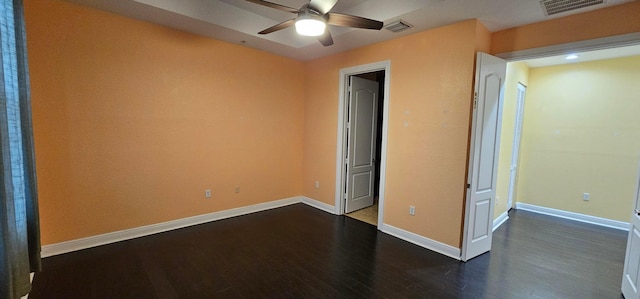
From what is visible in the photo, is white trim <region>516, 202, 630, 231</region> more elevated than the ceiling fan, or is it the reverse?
the ceiling fan

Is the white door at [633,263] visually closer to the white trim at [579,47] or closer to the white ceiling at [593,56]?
the white trim at [579,47]

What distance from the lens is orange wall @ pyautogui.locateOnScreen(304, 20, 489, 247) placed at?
9.70 ft

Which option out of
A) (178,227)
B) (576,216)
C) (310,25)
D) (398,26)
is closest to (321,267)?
(178,227)

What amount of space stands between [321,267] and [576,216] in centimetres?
474

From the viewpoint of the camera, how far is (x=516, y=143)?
4883 mm

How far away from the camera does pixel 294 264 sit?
2.79 m

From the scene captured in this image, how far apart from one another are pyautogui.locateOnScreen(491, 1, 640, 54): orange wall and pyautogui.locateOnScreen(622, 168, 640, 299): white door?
1.47 m

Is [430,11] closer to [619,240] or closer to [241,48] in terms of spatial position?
[241,48]

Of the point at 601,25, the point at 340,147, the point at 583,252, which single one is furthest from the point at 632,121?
the point at 340,147

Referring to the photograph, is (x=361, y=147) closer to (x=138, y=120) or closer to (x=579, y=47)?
(x=579, y=47)

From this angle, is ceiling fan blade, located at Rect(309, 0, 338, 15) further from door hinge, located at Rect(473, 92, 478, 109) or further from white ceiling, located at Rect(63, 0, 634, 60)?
door hinge, located at Rect(473, 92, 478, 109)

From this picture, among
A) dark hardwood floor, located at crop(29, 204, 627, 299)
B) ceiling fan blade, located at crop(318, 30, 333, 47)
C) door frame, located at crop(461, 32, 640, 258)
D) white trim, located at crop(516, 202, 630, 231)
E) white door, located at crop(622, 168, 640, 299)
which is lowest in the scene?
dark hardwood floor, located at crop(29, 204, 627, 299)

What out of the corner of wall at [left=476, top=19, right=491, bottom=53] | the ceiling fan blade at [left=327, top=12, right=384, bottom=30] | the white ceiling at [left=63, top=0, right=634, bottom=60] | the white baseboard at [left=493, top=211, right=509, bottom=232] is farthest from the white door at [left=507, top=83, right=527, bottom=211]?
the ceiling fan blade at [left=327, top=12, right=384, bottom=30]

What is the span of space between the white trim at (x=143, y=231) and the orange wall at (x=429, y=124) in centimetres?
229
